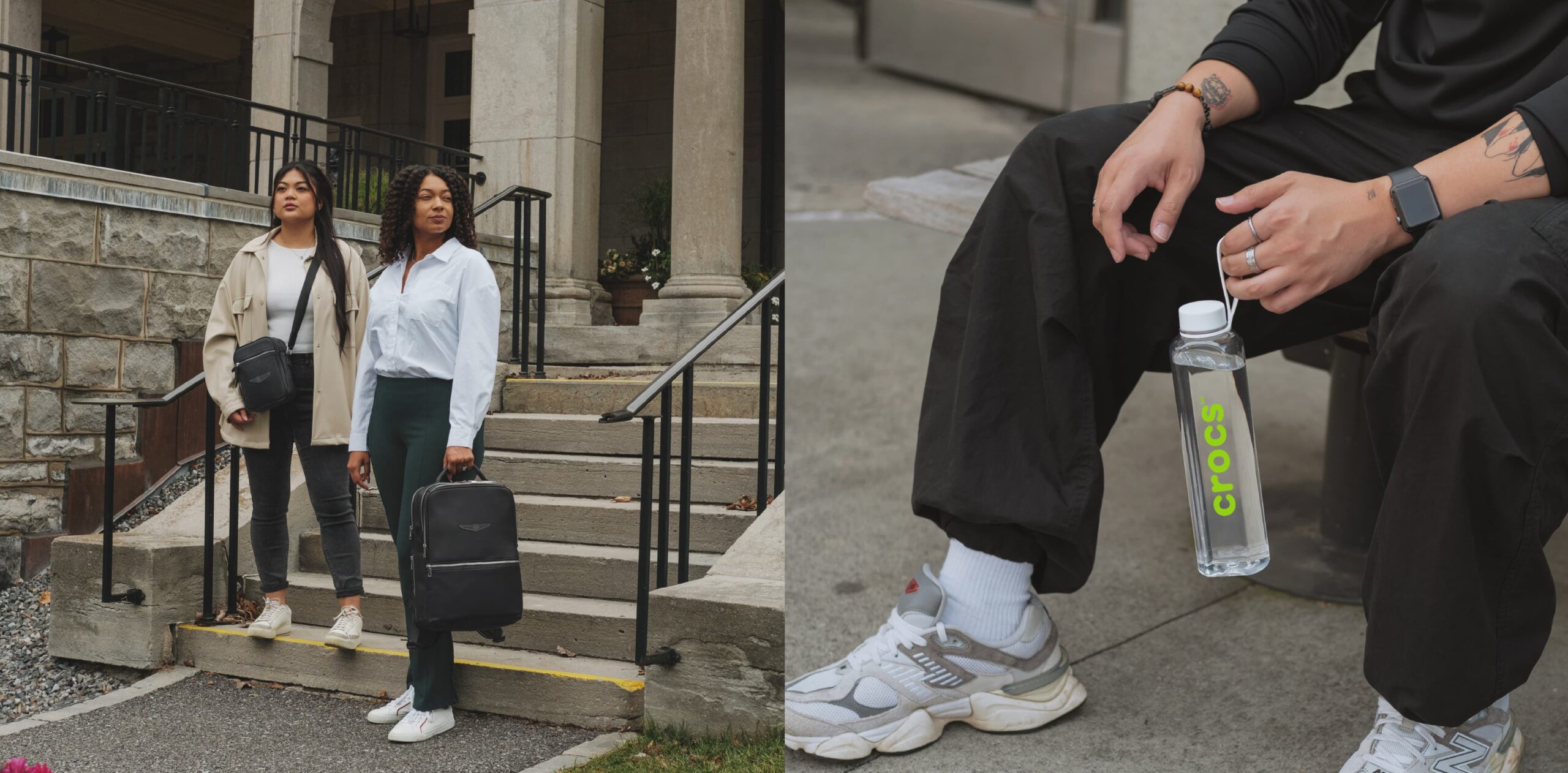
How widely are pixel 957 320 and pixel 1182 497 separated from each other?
1.42 m

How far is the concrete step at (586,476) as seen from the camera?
1.41 m

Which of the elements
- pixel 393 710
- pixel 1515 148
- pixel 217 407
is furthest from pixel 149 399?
pixel 1515 148

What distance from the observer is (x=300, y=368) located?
1.34 m

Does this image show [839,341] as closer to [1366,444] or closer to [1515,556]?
[1366,444]

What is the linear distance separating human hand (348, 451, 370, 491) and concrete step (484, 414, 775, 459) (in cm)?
12

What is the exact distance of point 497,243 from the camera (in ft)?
4.55

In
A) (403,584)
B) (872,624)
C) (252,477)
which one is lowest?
(872,624)

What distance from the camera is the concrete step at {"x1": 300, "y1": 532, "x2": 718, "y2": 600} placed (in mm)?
1363

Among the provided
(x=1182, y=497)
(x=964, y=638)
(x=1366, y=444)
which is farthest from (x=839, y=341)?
(x=964, y=638)

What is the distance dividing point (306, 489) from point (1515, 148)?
1325 millimetres

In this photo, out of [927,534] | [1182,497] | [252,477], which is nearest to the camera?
[252,477]

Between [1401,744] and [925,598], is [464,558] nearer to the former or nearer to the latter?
[925,598]

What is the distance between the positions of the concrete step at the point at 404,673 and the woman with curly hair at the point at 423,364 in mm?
23

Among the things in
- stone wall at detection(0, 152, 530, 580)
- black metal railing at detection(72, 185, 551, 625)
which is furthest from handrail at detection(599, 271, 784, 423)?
stone wall at detection(0, 152, 530, 580)
